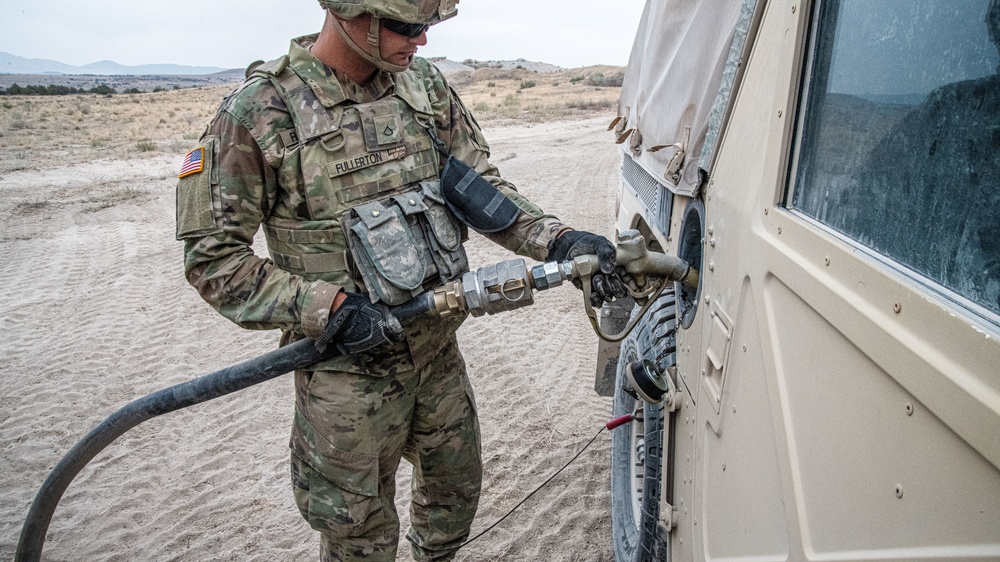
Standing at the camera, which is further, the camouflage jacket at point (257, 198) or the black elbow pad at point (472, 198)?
the black elbow pad at point (472, 198)

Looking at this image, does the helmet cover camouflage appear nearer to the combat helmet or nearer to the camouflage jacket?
the combat helmet

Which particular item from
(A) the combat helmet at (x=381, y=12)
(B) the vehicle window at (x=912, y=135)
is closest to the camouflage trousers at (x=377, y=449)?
(A) the combat helmet at (x=381, y=12)

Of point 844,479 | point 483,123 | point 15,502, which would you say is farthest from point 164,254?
point 483,123

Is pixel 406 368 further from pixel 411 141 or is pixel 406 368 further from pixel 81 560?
pixel 81 560

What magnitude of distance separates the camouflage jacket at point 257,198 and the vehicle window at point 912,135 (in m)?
1.31

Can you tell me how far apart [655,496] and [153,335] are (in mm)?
4512

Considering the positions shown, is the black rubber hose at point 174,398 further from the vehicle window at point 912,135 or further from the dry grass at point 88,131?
the dry grass at point 88,131

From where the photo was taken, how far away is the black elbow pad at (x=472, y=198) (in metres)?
2.23

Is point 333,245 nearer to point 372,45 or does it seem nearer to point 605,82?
point 372,45

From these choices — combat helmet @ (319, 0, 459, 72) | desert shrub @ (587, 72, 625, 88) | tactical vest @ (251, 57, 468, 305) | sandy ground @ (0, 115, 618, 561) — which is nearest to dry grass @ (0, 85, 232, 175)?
sandy ground @ (0, 115, 618, 561)

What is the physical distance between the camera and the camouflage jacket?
1938mm

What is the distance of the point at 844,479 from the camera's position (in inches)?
38.7

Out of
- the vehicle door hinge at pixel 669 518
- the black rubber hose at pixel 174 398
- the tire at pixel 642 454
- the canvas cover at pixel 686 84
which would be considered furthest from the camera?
the tire at pixel 642 454

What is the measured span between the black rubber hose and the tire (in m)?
0.81
